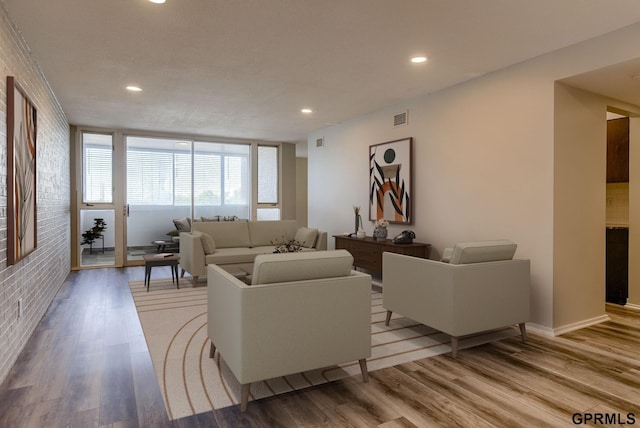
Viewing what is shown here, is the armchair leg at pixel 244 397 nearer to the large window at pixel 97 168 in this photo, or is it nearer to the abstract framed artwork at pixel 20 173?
the abstract framed artwork at pixel 20 173

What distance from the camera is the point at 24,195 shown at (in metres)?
3.13

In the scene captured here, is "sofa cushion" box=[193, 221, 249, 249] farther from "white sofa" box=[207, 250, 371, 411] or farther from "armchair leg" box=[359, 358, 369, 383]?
"armchair leg" box=[359, 358, 369, 383]

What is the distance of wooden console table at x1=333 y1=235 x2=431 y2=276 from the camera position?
15.6 feet

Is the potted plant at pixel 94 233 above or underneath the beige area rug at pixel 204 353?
above

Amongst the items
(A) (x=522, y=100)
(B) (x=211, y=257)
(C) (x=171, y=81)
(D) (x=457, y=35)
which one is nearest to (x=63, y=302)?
(B) (x=211, y=257)

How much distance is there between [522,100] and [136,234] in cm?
704

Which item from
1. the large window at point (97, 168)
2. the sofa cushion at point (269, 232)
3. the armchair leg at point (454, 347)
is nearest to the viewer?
the armchair leg at point (454, 347)

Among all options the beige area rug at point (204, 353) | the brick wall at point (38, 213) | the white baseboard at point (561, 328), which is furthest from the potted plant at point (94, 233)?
the white baseboard at point (561, 328)

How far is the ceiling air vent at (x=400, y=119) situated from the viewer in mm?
5301

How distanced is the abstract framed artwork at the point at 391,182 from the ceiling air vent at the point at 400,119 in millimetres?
256

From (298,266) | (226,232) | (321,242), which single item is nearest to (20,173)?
(298,266)

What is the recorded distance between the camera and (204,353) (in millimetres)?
3049

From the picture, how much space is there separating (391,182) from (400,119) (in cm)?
88

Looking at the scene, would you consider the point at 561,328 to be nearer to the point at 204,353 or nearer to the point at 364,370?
the point at 364,370
